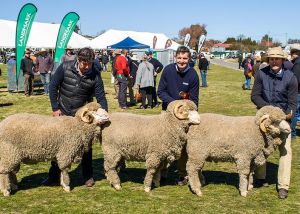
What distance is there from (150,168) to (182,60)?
1.62 m

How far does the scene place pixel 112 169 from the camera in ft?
18.1

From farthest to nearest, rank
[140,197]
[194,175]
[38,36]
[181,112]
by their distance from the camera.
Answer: [38,36], [194,175], [140,197], [181,112]

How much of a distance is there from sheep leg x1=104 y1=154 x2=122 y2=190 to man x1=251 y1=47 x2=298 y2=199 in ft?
7.13

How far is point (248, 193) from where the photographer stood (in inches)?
217

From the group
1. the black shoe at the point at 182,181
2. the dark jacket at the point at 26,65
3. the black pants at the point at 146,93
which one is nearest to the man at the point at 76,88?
the black shoe at the point at 182,181

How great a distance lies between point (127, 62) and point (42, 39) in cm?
1252

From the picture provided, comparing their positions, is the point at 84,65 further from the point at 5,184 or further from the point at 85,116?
the point at 5,184

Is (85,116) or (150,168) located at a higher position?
(85,116)

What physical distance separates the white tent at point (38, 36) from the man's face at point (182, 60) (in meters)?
17.9

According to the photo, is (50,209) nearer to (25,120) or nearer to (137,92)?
(25,120)

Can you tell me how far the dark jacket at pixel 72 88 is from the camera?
542cm

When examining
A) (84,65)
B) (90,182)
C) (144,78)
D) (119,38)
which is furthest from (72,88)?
(119,38)

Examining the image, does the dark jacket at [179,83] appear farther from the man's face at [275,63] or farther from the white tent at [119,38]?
the white tent at [119,38]

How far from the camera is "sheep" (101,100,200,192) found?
521 cm
